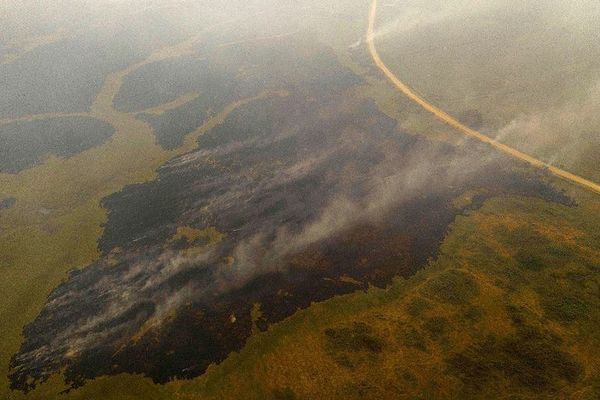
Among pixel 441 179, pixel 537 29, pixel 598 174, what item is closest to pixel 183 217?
pixel 441 179

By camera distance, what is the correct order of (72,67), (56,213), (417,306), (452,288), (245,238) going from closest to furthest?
(417,306)
(452,288)
(245,238)
(56,213)
(72,67)

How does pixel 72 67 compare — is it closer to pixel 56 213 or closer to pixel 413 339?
pixel 56 213

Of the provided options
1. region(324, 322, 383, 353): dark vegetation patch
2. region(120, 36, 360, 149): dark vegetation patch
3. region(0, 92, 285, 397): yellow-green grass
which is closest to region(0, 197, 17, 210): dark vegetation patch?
region(0, 92, 285, 397): yellow-green grass

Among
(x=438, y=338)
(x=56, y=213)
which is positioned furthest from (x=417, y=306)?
(x=56, y=213)

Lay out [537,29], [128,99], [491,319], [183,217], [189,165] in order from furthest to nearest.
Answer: [537,29] → [128,99] → [189,165] → [183,217] → [491,319]

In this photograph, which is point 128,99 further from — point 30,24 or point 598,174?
point 598,174

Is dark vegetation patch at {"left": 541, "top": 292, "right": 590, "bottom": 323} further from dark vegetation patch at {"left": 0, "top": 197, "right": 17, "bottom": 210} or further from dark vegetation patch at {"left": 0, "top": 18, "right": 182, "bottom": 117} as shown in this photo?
dark vegetation patch at {"left": 0, "top": 18, "right": 182, "bottom": 117}
